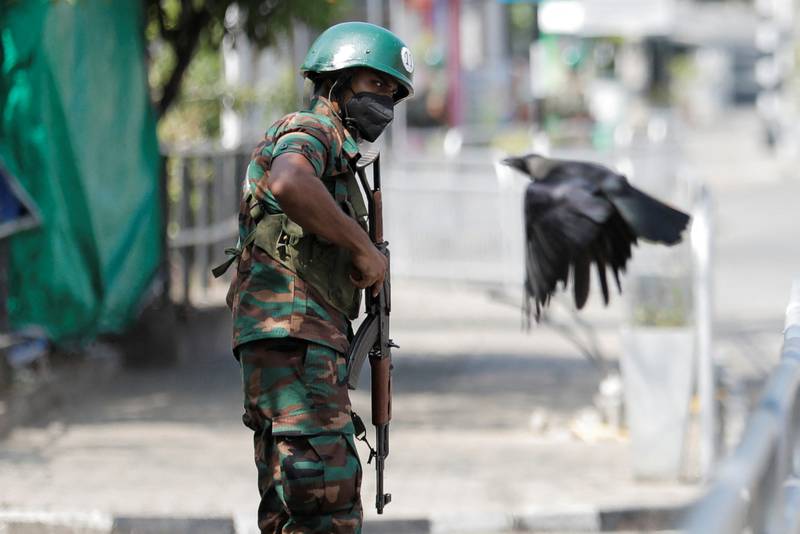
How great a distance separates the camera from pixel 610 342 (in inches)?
417

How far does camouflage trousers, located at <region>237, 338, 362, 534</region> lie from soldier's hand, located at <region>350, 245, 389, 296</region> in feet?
0.67

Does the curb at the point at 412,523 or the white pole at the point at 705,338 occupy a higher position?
the white pole at the point at 705,338

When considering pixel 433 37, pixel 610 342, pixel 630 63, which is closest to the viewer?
pixel 610 342

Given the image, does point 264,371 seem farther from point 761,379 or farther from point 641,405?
point 761,379

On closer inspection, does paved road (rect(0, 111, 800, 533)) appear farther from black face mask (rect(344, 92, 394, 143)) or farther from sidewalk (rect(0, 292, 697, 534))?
black face mask (rect(344, 92, 394, 143))

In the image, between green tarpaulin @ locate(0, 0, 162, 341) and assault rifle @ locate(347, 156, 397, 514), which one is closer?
assault rifle @ locate(347, 156, 397, 514)

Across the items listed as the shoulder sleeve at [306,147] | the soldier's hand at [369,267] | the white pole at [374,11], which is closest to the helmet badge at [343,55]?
the shoulder sleeve at [306,147]

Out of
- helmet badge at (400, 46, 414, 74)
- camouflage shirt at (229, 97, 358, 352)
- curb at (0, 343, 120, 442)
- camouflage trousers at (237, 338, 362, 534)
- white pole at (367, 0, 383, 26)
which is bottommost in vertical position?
curb at (0, 343, 120, 442)

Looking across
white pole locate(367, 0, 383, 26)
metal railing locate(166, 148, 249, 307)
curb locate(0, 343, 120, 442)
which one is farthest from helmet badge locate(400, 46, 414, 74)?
white pole locate(367, 0, 383, 26)

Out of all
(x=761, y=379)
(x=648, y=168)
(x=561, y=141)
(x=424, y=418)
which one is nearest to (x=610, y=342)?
(x=761, y=379)

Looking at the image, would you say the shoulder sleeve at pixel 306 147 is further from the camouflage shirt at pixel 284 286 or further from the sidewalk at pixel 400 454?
the sidewalk at pixel 400 454

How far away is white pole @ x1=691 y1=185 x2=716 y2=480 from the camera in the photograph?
6656mm

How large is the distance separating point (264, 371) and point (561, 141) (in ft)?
61.9

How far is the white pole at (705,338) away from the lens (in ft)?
21.8
